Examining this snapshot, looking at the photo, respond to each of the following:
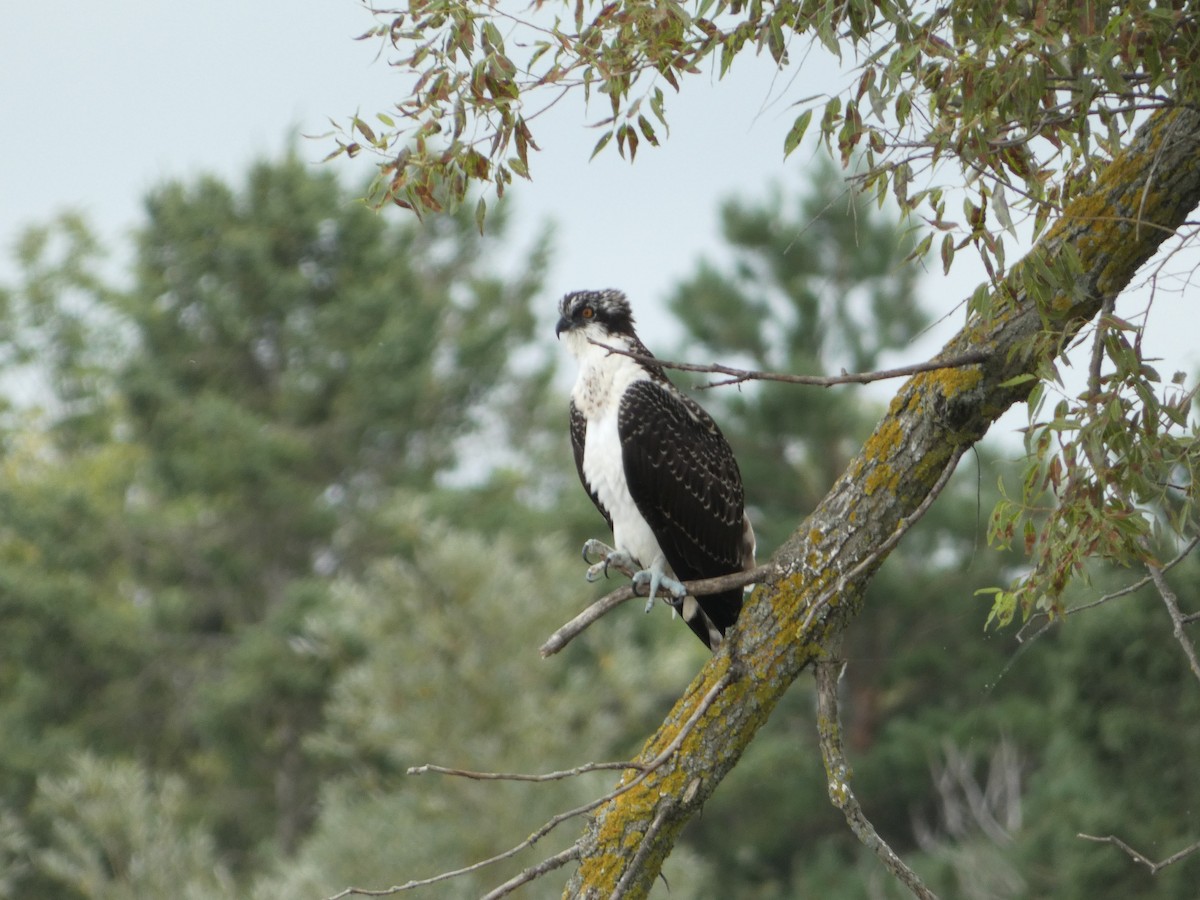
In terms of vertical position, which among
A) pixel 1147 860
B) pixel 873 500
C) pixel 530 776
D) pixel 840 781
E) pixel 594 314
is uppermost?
pixel 594 314

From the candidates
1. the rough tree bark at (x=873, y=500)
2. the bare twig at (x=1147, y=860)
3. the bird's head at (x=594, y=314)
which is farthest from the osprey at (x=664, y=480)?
the bare twig at (x=1147, y=860)

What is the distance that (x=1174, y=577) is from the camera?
9086mm

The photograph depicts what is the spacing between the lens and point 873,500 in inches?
168

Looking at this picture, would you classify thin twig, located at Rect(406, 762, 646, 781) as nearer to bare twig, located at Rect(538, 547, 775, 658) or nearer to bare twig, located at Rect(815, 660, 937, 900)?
bare twig, located at Rect(538, 547, 775, 658)

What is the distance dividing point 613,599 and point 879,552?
0.68 metres

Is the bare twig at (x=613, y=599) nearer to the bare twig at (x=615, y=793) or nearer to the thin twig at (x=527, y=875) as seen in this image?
the bare twig at (x=615, y=793)

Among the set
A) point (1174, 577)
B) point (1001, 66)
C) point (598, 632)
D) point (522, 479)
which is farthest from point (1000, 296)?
point (522, 479)

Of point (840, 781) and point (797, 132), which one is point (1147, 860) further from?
point (797, 132)

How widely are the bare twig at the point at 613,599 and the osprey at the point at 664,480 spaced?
90 centimetres

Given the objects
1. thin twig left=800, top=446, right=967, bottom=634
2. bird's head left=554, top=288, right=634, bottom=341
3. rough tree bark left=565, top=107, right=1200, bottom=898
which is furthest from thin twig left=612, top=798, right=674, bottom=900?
bird's head left=554, top=288, right=634, bottom=341

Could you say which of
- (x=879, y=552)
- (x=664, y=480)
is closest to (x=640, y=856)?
(x=879, y=552)

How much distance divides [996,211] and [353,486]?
21.6 metres

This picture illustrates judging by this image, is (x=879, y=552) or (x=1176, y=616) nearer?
(x=1176, y=616)

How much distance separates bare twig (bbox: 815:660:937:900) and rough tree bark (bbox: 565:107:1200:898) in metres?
0.08
